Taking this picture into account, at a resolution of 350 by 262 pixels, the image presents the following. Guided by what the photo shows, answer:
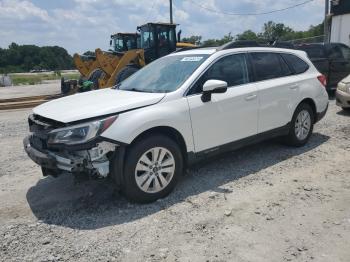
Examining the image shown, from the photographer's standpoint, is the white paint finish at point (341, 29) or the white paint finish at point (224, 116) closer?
the white paint finish at point (224, 116)

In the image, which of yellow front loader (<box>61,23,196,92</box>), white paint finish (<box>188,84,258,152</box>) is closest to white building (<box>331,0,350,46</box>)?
yellow front loader (<box>61,23,196,92</box>)

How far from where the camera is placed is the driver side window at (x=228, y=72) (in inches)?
192

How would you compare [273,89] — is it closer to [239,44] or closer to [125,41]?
[239,44]

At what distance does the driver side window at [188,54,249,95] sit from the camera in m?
4.88

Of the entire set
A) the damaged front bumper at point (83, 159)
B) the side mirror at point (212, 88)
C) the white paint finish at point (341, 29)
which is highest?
the white paint finish at point (341, 29)

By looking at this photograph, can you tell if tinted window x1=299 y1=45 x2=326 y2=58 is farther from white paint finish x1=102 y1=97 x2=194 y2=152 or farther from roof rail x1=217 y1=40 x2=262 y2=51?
white paint finish x1=102 y1=97 x2=194 y2=152

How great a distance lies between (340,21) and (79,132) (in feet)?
92.2

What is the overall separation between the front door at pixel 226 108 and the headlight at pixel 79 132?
3.98ft

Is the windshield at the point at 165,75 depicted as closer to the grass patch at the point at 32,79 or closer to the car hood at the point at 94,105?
the car hood at the point at 94,105

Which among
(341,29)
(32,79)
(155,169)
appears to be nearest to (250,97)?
(155,169)

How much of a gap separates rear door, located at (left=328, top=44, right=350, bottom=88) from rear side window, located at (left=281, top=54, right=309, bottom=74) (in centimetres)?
565

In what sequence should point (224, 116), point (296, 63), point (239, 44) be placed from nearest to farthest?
point (224, 116)
point (239, 44)
point (296, 63)

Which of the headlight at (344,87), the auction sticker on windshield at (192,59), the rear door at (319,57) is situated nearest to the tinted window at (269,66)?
the auction sticker on windshield at (192,59)

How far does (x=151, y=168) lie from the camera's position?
4375 millimetres
